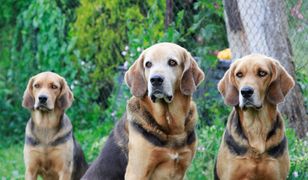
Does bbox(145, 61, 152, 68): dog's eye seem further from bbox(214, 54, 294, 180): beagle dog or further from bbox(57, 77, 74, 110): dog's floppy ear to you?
bbox(57, 77, 74, 110): dog's floppy ear

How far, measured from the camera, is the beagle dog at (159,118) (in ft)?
24.7

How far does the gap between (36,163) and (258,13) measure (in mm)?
3152

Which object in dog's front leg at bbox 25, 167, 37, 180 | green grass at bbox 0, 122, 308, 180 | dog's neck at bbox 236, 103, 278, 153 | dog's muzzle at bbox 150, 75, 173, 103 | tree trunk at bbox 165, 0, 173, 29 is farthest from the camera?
tree trunk at bbox 165, 0, 173, 29

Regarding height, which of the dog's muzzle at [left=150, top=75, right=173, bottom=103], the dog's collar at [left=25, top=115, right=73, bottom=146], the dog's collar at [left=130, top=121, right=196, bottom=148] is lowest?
the dog's collar at [left=25, top=115, right=73, bottom=146]

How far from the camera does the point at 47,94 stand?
31.0ft

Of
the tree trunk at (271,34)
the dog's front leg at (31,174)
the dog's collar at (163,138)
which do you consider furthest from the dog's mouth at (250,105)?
the dog's front leg at (31,174)

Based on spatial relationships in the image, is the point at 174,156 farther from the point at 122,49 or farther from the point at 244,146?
the point at 122,49

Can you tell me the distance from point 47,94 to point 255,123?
2755 millimetres

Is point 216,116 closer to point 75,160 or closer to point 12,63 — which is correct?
point 75,160

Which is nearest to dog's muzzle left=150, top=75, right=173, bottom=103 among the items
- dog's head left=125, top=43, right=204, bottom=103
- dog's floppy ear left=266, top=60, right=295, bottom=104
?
dog's head left=125, top=43, right=204, bottom=103

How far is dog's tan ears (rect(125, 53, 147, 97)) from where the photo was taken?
7582 millimetres

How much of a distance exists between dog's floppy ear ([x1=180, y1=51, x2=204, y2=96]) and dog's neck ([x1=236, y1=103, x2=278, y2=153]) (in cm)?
52

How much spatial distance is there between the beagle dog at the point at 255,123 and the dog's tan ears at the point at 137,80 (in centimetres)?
78

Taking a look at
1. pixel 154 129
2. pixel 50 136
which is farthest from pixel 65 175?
pixel 154 129
